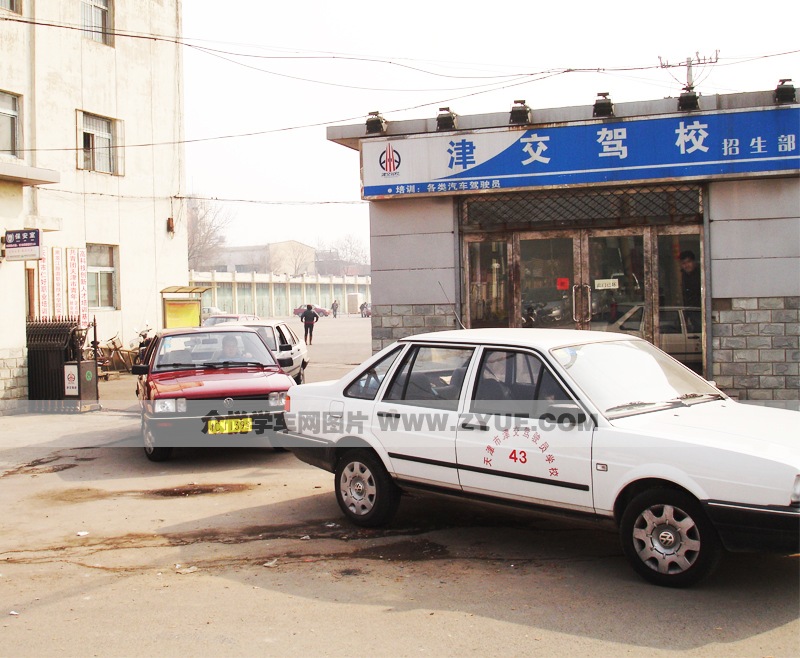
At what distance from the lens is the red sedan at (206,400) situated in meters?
9.47

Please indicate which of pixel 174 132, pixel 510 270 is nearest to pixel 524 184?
pixel 510 270

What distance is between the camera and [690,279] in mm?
11555

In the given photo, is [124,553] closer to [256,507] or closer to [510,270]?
[256,507]

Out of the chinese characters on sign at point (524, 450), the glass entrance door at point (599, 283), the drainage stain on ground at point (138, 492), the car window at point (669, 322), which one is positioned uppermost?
the glass entrance door at point (599, 283)

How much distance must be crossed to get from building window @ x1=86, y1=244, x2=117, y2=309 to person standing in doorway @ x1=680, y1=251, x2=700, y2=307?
15843mm

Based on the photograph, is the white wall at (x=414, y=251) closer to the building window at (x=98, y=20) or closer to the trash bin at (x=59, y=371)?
the trash bin at (x=59, y=371)

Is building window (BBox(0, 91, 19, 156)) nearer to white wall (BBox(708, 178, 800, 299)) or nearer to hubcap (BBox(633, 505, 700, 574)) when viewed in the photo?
white wall (BBox(708, 178, 800, 299))

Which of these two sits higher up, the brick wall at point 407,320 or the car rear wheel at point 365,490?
the brick wall at point 407,320

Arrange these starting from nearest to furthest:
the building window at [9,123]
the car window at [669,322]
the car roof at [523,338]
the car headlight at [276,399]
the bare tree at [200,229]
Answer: the car roof at [523,338]
the car headlight at [276,399]
the car window at [669,322]
the building window at [9,123]
the bare tree at [200,229]

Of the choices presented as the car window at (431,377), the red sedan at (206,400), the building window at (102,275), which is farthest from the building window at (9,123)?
the car window at (431,377)

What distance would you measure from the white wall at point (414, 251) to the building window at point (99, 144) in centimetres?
1225

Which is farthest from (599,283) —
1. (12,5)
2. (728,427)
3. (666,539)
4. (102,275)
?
(12,5)

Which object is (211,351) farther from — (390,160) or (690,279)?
(690,279)

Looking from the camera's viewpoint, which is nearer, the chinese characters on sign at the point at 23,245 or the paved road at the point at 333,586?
the paved road at the point at 333,586
